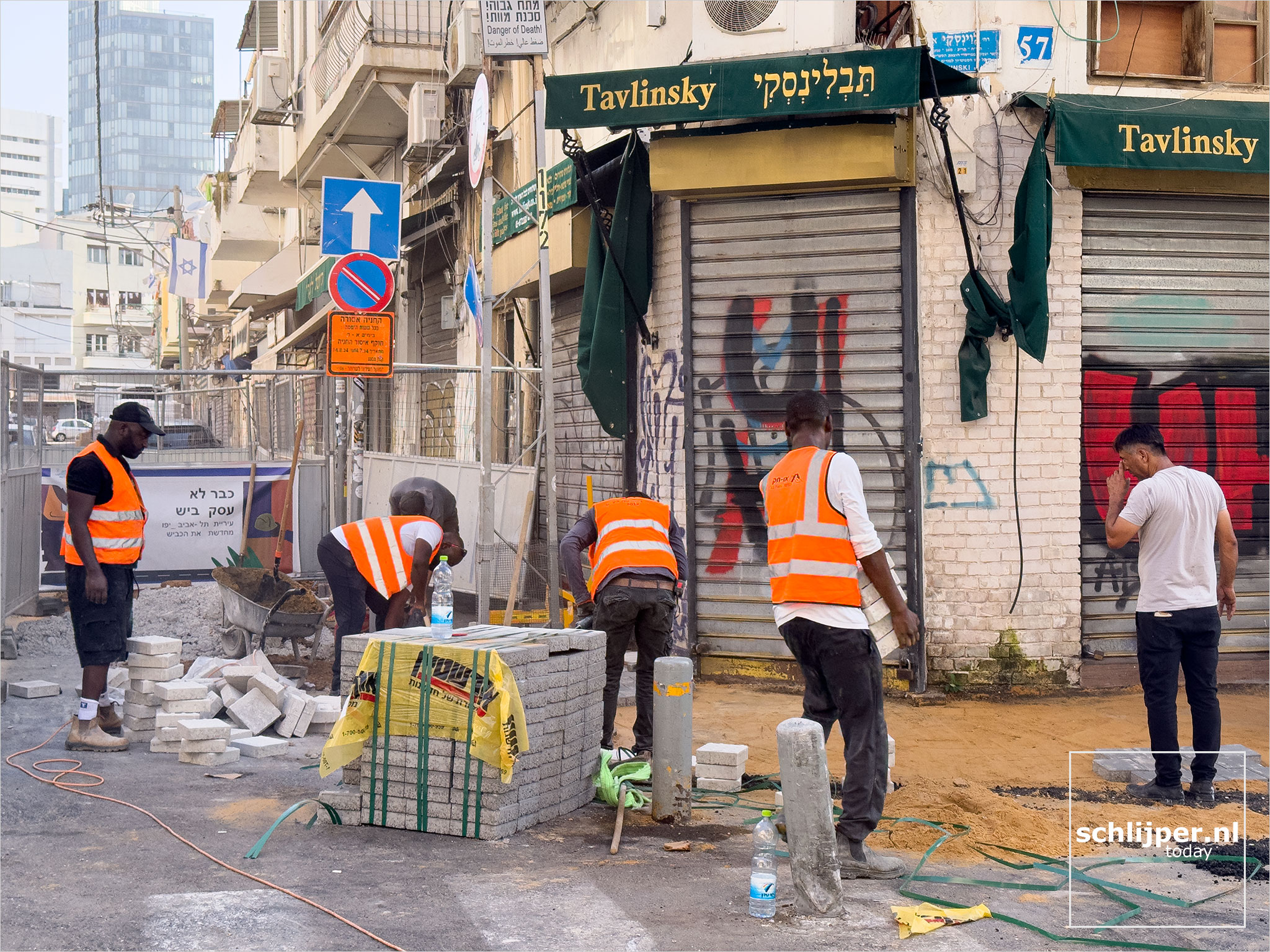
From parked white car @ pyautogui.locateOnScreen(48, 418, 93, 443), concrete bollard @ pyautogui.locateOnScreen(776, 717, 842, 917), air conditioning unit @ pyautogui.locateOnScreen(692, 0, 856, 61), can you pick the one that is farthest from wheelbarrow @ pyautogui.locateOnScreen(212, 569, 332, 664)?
parked white car @ pyautogui.locateOnScreen(48, 418, 93, 443)

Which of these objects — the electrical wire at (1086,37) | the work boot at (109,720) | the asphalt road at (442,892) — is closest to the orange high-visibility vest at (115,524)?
the work boot at (109,720)

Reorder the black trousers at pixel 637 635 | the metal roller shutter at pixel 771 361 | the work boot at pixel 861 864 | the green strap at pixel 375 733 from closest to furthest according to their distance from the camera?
the work boot at pixel 861 864
the green strap at pixel 375 733
the black trousers at pixel 637 635
the metal roller shutter at pixel 771 361

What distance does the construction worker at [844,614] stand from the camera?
18.0ft

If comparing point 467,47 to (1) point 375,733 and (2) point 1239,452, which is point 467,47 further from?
(1) point 375,733

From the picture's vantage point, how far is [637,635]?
24.8 feet

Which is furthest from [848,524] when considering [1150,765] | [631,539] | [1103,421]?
[1103,421]

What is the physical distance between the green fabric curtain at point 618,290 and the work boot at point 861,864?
6.19 meters

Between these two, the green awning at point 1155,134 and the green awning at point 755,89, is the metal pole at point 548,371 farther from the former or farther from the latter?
the green awning at point 1155,134

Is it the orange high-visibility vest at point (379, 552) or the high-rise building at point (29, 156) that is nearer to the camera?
the orange high-visibility vest at point (379, 552)

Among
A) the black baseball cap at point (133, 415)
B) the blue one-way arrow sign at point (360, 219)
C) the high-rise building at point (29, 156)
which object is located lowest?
the black baseball cap at point (133, 415)

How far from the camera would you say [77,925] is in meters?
4.69

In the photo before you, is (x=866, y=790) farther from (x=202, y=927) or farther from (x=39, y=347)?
(x=39, y=347)

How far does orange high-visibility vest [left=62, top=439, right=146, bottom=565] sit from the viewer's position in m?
7.95

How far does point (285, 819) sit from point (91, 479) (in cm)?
295
